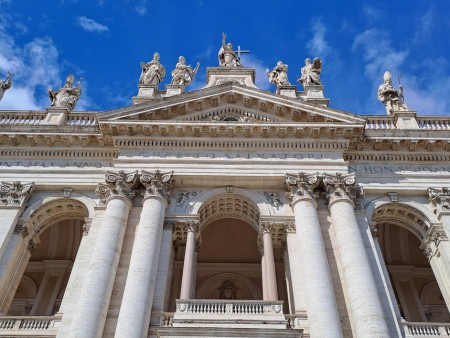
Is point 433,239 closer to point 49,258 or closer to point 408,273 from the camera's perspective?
point 408,273

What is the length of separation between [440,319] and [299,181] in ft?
32.5

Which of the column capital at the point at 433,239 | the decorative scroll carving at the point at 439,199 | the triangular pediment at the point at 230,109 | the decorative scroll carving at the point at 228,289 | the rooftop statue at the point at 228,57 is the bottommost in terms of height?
the column capital at the point at 433,239

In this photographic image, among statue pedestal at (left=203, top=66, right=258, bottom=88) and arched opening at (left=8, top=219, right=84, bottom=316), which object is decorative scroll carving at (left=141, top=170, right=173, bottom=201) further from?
statue pedestal at (left=203, top=66, right=258, bottom=88)

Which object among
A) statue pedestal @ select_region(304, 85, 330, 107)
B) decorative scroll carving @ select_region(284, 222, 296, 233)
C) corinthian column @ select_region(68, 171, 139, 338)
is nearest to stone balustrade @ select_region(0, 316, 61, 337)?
corinthian column @ select_region(68, 171, 139, 338)

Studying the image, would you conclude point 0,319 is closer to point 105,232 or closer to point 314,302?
point 105,232

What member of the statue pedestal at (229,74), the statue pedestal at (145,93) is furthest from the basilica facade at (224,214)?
the statue pedestal at (229,74)

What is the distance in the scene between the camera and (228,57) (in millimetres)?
26562

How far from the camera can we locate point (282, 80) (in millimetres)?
24453

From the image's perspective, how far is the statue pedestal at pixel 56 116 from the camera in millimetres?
21906

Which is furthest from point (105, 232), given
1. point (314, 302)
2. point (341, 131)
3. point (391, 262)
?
point (391, 262)

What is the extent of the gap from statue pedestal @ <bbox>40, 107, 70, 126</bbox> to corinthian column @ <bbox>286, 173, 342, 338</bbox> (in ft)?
36.1

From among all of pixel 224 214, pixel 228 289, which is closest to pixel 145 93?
pixel 224 214

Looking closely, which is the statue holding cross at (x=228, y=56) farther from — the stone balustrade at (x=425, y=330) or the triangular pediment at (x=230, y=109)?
the stone balustrade at (x=425, y=330)

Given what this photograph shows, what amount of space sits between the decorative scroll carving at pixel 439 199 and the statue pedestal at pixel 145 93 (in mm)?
13553
